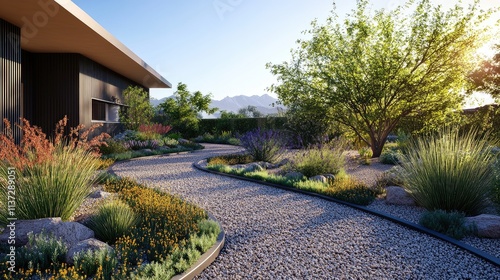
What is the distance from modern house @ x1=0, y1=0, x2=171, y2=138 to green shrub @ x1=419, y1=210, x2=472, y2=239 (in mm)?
7545

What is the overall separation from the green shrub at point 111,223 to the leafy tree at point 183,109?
18.4 m

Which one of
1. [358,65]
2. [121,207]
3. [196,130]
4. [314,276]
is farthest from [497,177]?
[196,130]

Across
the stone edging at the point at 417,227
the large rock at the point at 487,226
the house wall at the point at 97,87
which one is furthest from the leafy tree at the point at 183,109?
the large rock at the point at 487,226

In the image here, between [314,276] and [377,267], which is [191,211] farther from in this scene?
[377,267]

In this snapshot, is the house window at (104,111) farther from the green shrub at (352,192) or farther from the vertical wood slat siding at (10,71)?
the green shrub at (352,192)

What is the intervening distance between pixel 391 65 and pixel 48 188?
33.7ft

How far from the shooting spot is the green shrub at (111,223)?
153 inches

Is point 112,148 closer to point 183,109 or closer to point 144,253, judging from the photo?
point 144,253

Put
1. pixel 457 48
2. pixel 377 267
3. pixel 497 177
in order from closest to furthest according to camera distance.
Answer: pixel 377 267
pixel 497 177
pixel 457 48

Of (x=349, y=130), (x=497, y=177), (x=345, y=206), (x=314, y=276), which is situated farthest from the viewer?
(x=349, y=130)

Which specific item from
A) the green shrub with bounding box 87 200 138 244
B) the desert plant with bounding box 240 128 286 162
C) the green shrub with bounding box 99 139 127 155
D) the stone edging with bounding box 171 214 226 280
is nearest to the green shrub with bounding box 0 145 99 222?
the green shrub with bounding box 87 200 138 244

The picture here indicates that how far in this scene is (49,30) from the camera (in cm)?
921

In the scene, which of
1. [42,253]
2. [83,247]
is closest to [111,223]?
[83,247]

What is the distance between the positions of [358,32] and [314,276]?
10.0 meters
